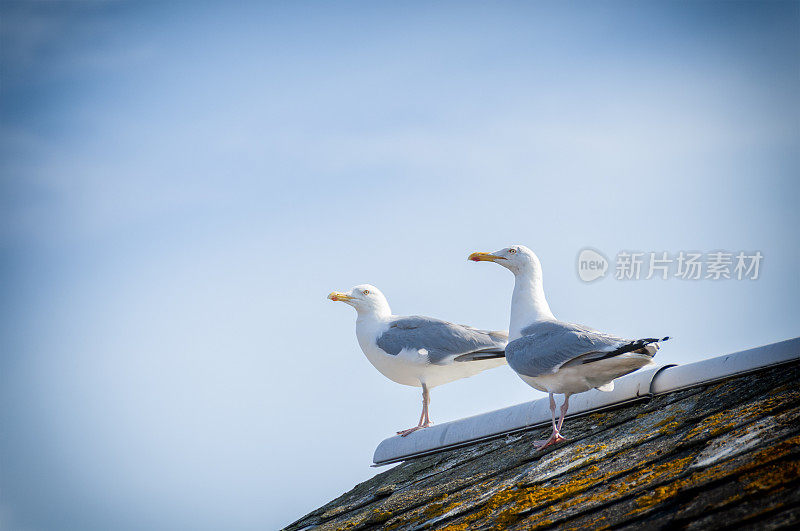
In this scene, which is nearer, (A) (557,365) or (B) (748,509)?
(B) (748,509)

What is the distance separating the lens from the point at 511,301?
7586 millimetres

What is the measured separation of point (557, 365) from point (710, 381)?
129cm

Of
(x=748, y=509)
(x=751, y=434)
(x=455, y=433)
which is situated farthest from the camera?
(x=455, y=433)

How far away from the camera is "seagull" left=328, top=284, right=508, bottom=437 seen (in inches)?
356

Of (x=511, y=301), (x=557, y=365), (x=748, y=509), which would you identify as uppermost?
(x=511, y=301)

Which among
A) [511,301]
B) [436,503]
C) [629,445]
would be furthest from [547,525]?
[511,301]

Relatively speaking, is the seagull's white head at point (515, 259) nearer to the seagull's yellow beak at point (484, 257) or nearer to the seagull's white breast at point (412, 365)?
the seagull's yellow beak at point (484, 257)

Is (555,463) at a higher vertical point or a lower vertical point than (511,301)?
lower

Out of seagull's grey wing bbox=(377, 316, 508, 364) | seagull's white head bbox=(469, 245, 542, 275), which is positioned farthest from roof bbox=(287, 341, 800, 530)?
seagull's grey wing bbox=(377, 316, 508, 364)

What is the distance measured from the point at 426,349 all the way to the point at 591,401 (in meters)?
3.12

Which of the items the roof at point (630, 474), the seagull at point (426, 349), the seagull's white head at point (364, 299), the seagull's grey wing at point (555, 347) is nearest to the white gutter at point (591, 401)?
the roof at point (630, 474)

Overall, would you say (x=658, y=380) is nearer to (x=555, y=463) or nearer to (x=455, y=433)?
(x=555, y=463)

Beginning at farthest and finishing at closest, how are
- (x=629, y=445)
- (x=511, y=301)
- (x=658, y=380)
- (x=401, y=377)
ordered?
(x=401, y=377) < (x=511, y=301) < (x=658, y=380) < (x=629, y=445)

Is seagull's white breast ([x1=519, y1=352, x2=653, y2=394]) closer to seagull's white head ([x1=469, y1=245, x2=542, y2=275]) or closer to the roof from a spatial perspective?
the roof
